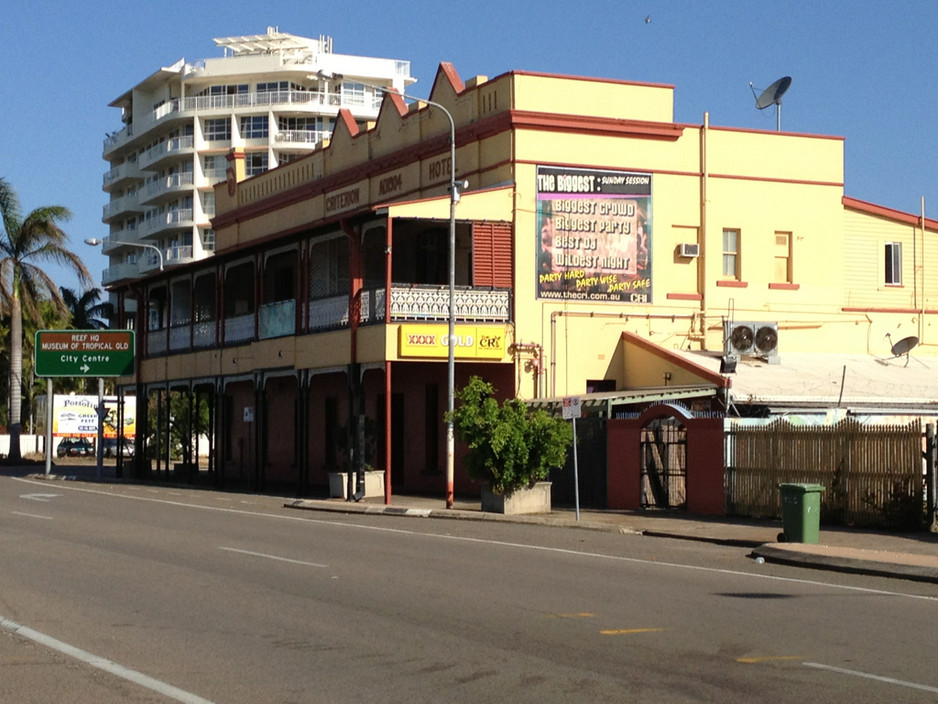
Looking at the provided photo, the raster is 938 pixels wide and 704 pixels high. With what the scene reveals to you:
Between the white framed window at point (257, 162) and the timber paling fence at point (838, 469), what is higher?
the white framed window at point (257, 162)

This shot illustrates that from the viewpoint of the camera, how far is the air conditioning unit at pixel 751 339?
32844mm

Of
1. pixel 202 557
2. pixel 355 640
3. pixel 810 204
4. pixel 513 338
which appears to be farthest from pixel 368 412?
pixel 355 640

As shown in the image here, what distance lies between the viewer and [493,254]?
107 feet

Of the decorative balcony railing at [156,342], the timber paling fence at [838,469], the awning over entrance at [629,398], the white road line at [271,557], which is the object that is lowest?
the white road line at [271,557]

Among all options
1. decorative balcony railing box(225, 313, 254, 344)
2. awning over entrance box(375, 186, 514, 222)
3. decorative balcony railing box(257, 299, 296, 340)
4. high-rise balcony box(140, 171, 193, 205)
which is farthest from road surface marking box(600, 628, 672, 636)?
high-rise balcony box(140, 171, 193, 205)

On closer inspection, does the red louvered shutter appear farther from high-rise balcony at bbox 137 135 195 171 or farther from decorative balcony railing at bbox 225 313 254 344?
high-rise balcony at bbox 137 135 195 171

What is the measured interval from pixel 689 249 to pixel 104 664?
86.4 feet

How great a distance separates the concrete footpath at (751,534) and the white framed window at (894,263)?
14.5 metres

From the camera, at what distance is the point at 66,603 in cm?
1277

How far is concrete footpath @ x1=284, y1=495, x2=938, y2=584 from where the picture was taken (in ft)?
55.8

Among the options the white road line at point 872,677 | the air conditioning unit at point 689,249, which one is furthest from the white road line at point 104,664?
the air conditioning unit at point 689,249

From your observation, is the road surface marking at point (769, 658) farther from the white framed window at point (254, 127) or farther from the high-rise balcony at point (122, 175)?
the high-rise balcony at point (122, 175)

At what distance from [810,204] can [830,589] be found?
2270cm

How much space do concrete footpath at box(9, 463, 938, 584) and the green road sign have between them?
17.7 m
